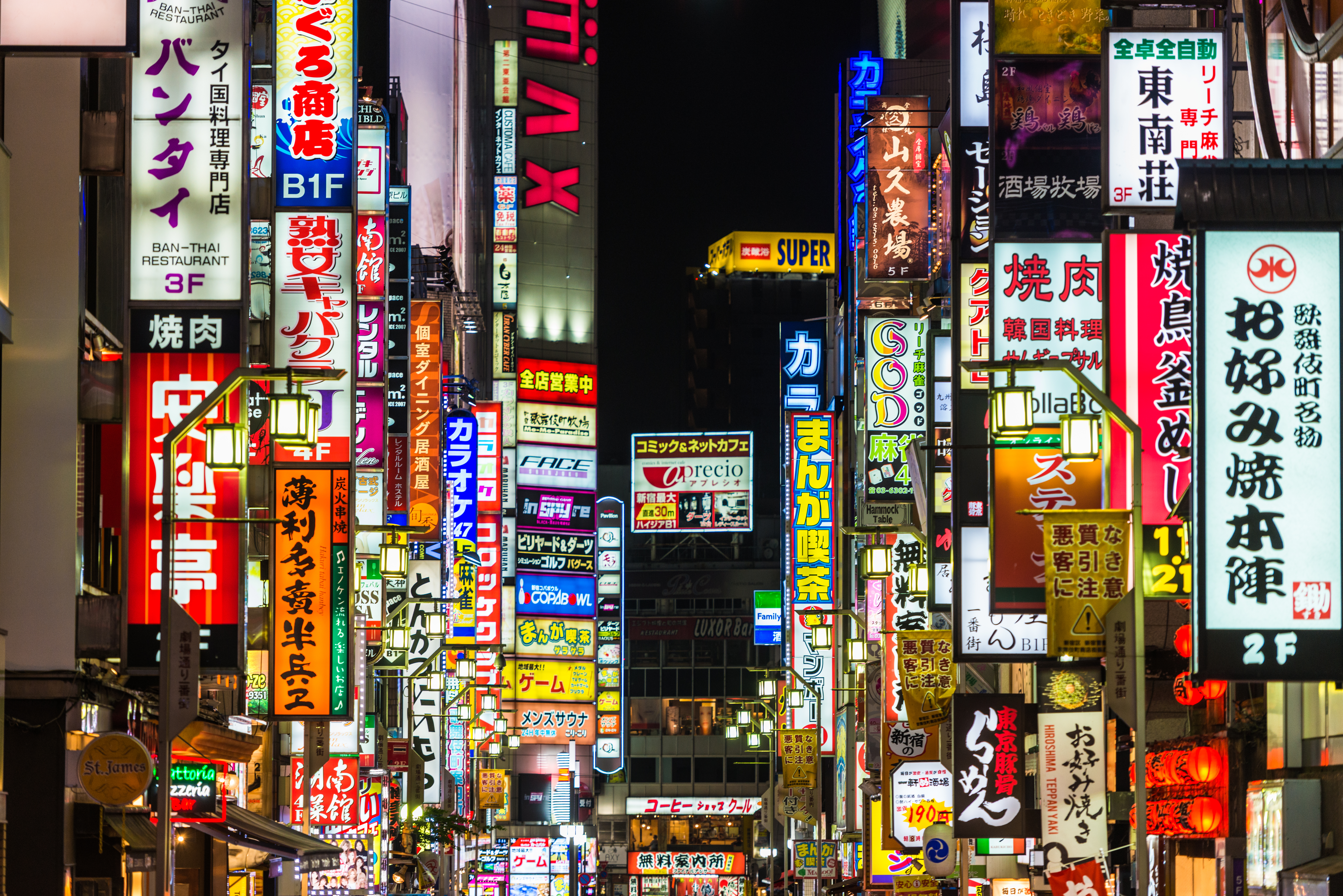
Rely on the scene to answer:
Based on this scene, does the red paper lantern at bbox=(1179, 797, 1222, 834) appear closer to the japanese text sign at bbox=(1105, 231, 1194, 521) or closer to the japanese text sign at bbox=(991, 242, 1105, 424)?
the japanese text sign at bbox=(1105, 231, 1194, 521)

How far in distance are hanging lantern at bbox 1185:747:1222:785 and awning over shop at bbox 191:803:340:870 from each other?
12129 millimetres

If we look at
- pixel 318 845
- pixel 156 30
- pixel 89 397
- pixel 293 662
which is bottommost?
pixel 318 845

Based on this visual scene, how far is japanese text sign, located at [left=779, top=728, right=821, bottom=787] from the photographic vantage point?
187 ft

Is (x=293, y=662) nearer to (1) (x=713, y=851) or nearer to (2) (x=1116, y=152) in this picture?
(2) (x=1116, y=152)

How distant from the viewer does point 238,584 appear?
2192 cm

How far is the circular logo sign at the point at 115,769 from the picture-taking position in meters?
17.9

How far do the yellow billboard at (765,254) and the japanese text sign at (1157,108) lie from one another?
420 ft

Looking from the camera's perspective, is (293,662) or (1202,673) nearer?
(1202,673)

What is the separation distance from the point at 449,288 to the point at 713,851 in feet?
180

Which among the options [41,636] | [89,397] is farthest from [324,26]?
[41,636]

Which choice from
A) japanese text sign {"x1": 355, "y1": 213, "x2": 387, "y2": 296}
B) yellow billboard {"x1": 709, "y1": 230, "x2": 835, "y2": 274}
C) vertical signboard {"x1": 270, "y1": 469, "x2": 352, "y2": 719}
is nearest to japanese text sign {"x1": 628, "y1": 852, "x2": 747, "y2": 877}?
yellow billboard {"x1": 709, "y1": 230, "x2": 835, "y2": 274}

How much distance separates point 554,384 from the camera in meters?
81.1

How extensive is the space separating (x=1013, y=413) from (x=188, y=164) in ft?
36.5

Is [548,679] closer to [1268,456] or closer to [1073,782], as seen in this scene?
[1073,782]
